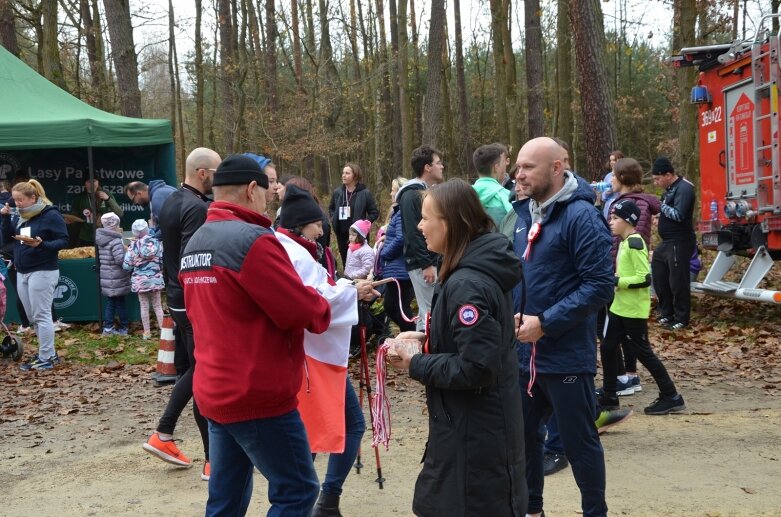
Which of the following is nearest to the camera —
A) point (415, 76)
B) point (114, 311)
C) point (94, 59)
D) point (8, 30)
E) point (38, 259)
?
point (38, 259)

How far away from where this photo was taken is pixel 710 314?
36.3ft

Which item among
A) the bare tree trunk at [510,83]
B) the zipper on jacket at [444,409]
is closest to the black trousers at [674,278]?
the zipper on jacket at [444,409]

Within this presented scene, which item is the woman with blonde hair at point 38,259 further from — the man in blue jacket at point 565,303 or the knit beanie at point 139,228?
the man in blue jacket at point 565,303

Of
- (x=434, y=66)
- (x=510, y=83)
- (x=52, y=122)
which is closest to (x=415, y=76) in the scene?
(x=510, y=83)

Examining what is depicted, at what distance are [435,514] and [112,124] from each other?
10160 mm

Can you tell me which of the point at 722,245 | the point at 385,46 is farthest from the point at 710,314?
the point at 385,46

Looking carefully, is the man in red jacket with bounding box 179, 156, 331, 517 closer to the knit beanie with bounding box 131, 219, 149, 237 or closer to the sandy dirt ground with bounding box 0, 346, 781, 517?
the sandy dirt ground with bounding box 0, 346, 781, 517

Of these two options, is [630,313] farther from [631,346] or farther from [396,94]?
[396,94]

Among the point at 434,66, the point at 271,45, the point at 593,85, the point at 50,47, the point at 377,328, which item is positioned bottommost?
the point at 377,328

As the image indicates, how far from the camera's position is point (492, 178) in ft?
21.1

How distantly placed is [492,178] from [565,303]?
8.61 ft

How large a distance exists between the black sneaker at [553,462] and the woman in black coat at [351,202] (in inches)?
282

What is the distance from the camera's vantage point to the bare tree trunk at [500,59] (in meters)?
22.8

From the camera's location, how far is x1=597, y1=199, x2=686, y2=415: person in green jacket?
21.4 ft
